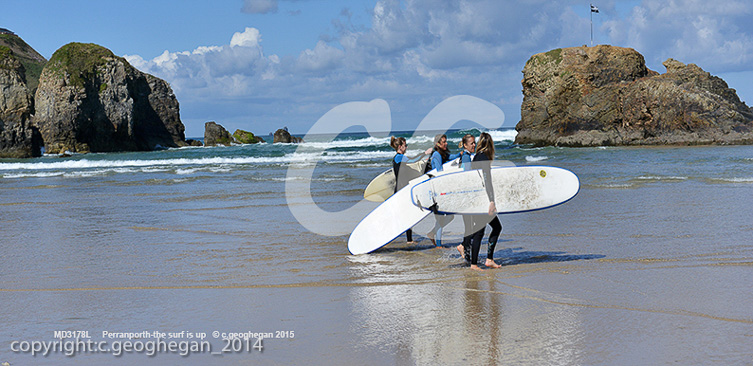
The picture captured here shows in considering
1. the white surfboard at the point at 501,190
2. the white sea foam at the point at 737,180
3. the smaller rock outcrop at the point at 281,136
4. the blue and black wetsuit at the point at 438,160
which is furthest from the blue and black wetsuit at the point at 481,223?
the smaller rock outcrop at the point at 281,136

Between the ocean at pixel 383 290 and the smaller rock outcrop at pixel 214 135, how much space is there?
54537 millimetres

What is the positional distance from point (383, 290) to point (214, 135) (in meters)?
61.7

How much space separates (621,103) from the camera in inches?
1623

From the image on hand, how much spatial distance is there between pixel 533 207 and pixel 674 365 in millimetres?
3400

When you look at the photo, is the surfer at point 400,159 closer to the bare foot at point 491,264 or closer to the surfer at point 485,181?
the surfer at point 485,181

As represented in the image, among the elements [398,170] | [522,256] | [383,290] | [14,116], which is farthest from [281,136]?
[383,290]

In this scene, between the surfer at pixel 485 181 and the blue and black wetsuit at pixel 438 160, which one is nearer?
the surfer at pixel 485 181

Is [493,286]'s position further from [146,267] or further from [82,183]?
[82,183]

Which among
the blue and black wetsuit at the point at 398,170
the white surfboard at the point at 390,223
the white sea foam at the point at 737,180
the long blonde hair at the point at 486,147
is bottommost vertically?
the white surfboard at the point at 390,223

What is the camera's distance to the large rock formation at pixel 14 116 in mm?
45906

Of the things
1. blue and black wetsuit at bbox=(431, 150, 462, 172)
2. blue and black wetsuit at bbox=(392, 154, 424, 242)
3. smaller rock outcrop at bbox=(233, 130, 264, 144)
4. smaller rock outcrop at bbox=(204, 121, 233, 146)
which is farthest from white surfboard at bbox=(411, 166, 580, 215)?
smaller rock outcrop at bbox=(233, 130, 264, 144)

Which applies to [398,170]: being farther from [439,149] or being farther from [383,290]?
[383,290]

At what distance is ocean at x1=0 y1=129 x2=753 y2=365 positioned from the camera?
12.6 ft

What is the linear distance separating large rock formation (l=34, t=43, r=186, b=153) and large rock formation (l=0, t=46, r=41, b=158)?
341 cm
